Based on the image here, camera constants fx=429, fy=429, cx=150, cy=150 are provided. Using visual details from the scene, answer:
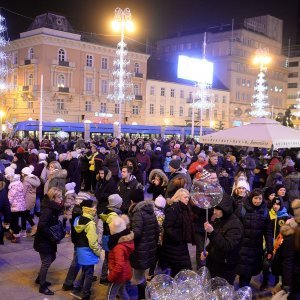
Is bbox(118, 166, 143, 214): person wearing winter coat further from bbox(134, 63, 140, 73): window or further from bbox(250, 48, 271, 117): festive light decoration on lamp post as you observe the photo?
bbox(134, 63, 140, 73): window

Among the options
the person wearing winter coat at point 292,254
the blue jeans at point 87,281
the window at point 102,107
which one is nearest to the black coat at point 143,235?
the blue jeans at point 87,281

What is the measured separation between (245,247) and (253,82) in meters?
70.3

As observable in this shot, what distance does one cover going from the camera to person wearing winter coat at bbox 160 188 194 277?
597 centimetres

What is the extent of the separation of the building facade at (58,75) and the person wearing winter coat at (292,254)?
45.8m

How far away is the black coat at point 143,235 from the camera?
584 cm

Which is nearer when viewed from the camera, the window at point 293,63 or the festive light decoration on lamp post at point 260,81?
the festive light decoration on lamp post at point 260,81

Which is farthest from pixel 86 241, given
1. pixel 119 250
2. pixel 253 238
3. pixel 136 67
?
pixel 136 67

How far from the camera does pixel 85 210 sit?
6094 millimetres

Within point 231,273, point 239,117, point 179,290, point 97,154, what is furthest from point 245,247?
point 239,117

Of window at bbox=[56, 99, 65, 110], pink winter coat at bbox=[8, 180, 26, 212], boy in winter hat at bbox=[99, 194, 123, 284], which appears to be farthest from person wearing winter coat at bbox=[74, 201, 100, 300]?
window at bbox=[56, 99, 65, 110]

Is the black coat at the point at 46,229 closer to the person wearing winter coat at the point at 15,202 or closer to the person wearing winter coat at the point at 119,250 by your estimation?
the person wearing winter coat at the point at 119,250

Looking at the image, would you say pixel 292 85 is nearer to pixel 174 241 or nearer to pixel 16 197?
pixel 16 197

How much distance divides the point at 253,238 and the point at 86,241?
2.38 metres

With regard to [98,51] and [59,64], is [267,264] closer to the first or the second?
[59,64]
